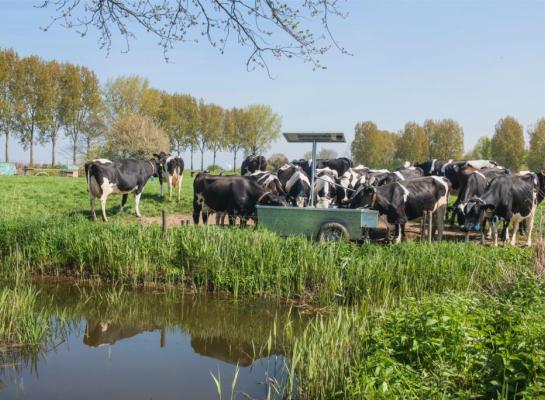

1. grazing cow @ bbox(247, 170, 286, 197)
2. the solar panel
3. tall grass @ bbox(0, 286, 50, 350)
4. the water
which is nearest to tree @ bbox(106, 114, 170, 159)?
grazing cow @ bbox(247, 170, 286, 197)

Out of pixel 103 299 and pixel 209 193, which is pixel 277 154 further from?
pixel 103 299

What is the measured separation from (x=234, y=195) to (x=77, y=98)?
40175 millimetres

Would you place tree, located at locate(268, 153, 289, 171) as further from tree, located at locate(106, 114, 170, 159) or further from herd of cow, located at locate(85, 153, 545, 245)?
herd of cow, located at locate(85, 153, 545, 245)

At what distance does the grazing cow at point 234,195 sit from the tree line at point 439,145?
1556 inches

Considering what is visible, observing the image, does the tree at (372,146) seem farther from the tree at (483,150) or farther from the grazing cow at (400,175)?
the grazing cow at (400,175)

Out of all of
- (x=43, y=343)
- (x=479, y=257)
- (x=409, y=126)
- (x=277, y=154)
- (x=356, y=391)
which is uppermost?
(x=409, y=126)

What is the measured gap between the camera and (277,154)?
2422 inches

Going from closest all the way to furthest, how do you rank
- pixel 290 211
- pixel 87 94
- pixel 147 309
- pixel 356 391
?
pixel 356 391 → pixel 147 309 → pixel 290 211 → pixel 87 94

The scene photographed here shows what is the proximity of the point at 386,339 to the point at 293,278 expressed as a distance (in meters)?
3.82

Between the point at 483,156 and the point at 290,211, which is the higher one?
the point at 483,156

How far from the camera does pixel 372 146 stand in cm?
6612

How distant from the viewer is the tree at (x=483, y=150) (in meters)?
63.2

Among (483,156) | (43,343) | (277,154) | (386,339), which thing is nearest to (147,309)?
(43,343)

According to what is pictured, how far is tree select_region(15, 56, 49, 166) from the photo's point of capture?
45750 millimetres
